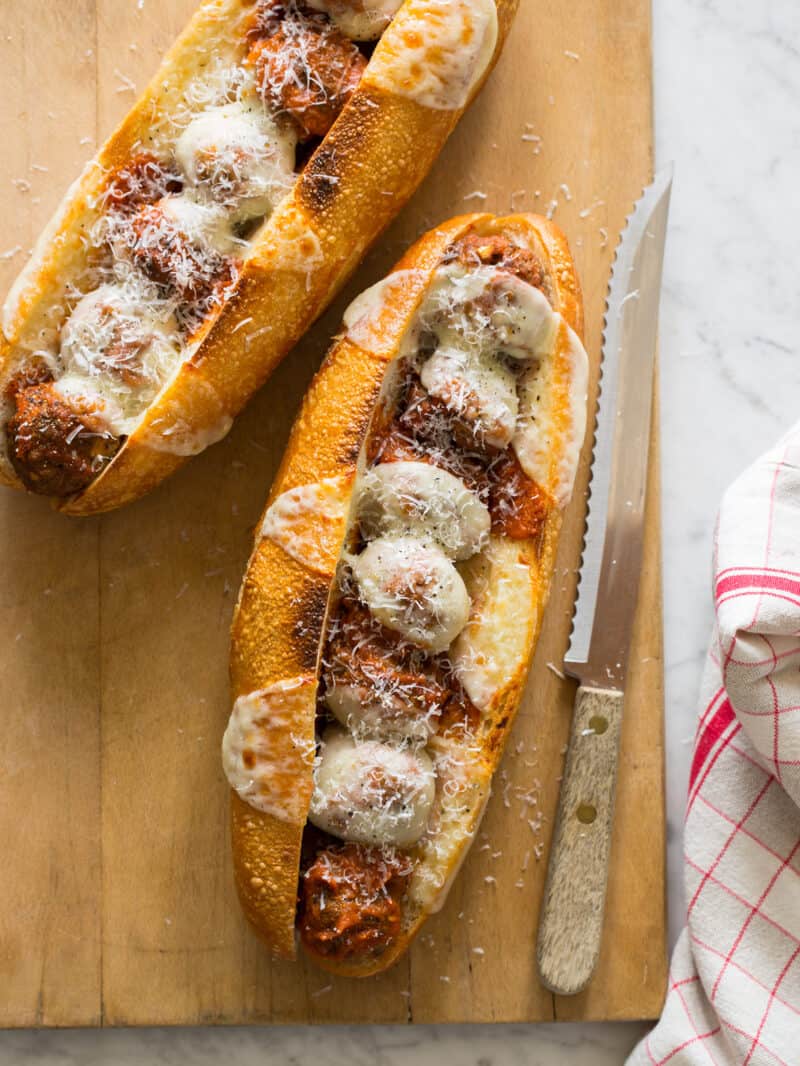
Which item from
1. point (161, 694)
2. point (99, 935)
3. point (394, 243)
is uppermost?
point (394, 243)

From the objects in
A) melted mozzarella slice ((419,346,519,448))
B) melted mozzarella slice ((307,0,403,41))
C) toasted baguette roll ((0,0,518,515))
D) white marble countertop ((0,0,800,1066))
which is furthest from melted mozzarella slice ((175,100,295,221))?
white marble countertop ((0,0,800,1066))

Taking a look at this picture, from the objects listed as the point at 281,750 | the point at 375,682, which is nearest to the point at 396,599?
the point at 375,682

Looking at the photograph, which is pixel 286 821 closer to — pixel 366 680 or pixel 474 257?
pixel 366 680

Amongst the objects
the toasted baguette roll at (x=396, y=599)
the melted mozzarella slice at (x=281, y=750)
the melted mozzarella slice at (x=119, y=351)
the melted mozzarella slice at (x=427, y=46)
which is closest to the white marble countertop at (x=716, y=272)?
the toasted baguette roll at (x=396, y=599)

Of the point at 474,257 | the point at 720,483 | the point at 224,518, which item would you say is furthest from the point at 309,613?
the point at 720,483

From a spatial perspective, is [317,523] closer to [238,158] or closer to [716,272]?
[238,158]

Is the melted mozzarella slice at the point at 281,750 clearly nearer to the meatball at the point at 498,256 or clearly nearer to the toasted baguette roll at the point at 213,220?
the toasted baguette roll at the point at 213,220

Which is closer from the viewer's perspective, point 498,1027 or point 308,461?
point 308,461

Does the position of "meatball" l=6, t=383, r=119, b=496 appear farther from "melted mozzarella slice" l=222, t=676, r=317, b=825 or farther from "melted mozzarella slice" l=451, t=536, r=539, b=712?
"melted mozzarella slice" l=451, t=536, r=539, b=712
